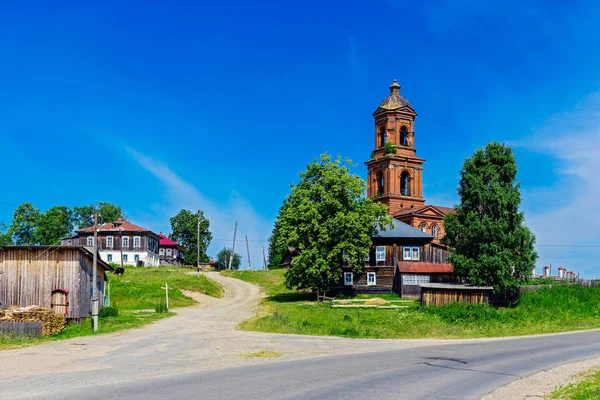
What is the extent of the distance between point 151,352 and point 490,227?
1252 inches

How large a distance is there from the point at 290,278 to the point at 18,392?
39.5 meters

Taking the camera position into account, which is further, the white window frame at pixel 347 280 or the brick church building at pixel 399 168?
the brick church building at pixel 399 168

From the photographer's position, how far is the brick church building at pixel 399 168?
79.0 m

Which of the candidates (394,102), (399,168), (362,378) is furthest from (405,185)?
(362,378)

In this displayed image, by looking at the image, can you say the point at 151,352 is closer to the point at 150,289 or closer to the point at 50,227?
the point at 150,289

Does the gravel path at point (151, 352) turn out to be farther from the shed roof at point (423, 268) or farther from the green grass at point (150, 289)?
the shed roof at point (423, 268)

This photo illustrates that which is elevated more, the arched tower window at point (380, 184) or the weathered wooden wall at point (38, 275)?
the arched tower window at point (380, 184)

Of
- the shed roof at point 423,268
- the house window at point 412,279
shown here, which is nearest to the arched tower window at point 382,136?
the shed roof at point 423,268

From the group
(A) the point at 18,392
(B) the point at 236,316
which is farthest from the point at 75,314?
(A) the point at 18,392

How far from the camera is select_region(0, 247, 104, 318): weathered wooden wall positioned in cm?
3984

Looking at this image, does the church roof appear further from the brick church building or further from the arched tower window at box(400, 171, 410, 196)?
the arched tower window at box(400, 171, 410, 196)

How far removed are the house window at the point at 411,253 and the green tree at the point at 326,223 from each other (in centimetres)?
416

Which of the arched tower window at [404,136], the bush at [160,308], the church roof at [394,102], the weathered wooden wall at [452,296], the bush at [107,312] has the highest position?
the church roof at [394,102]

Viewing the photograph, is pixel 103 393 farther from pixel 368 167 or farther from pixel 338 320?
pixel 368 167
